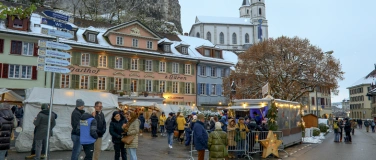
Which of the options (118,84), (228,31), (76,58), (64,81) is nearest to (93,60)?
(76,58)

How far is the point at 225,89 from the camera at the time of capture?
3934 cm

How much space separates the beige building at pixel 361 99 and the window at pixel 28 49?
81.9 m

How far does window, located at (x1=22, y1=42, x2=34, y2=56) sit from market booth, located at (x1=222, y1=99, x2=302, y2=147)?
68.3ft

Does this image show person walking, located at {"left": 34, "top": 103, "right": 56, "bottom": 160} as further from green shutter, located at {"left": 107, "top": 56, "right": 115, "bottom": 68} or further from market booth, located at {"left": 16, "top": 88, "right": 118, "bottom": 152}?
green shutter, located at {"left": 107, "top": 56, "right": 115, "bottom": 68}

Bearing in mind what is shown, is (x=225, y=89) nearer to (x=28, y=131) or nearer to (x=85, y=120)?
(x=28, y=131)

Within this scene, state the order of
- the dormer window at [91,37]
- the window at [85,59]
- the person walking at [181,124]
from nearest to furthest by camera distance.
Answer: the person walking at [181,124] → the window at [85,59] → the dormer window at [91,37]

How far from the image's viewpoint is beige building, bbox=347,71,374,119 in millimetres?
88062

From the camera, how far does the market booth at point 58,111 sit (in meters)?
12.3

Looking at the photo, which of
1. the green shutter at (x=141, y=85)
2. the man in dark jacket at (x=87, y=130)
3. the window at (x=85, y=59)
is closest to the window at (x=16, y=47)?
the window at (x=85, y=59)

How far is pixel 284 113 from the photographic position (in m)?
17.1

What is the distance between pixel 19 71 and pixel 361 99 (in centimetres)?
8922

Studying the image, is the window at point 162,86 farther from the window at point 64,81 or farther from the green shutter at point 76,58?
the window at point 64,81

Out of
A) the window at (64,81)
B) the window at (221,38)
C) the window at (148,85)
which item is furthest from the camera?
the window at (221,38)

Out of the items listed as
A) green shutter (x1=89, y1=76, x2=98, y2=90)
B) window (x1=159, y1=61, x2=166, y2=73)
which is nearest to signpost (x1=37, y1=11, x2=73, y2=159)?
green shutter (x1=89, y1=76, x2=98, y2=90)
